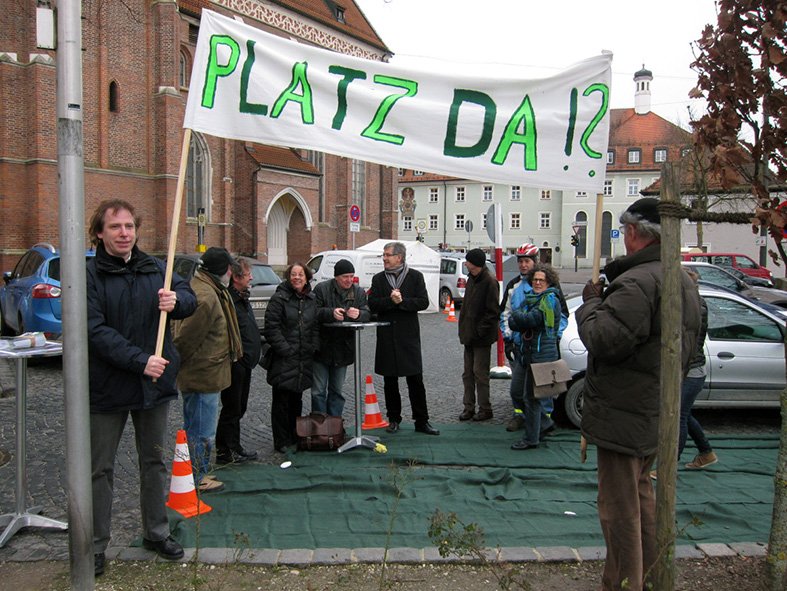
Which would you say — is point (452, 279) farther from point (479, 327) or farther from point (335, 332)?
point (335, 332)

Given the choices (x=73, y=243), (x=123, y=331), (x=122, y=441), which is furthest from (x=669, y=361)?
(x=122, y=441)

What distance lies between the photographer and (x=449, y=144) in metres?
4.42

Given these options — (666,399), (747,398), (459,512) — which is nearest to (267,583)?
(459,512)

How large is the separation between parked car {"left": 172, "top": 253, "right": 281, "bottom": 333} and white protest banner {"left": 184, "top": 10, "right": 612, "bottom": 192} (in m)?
7.24

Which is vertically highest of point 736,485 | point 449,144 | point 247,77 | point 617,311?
point 247,77

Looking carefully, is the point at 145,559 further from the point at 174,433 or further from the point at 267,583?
the point at 174,433

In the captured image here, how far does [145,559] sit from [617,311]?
3.00 meters

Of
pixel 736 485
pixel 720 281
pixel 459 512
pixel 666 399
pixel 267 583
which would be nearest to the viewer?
pixel 666 399

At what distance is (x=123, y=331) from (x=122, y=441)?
310cm

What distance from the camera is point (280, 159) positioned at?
34000 millimetres

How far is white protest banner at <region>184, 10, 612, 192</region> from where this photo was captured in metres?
4.16

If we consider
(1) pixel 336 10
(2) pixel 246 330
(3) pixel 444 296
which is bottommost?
(3) pixel 444 296

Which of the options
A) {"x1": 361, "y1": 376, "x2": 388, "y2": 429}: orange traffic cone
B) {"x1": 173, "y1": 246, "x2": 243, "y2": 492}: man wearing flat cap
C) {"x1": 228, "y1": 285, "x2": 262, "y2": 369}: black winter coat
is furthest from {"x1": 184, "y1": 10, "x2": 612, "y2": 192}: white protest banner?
{"x1": 361, "y1": 376, "x2": 388, "y2": 429}: orange traffic cone

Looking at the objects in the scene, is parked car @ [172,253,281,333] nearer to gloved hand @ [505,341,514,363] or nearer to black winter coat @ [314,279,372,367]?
black winter coat @ [314,279,372,367]
